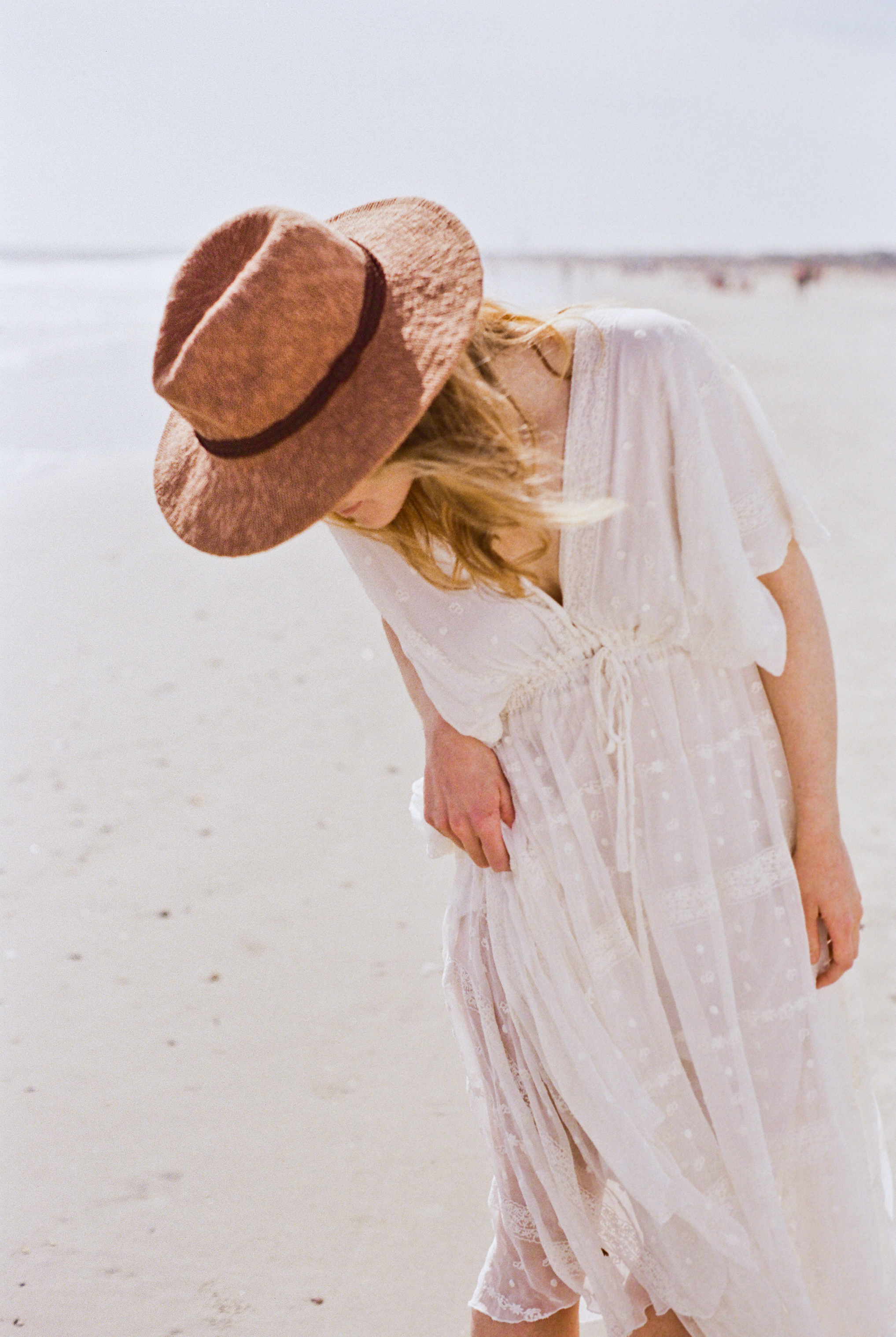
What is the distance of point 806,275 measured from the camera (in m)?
42.0

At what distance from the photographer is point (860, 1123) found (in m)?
1.77

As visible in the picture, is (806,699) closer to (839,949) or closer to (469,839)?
(839,949)

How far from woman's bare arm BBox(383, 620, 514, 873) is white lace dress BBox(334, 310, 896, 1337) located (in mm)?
23

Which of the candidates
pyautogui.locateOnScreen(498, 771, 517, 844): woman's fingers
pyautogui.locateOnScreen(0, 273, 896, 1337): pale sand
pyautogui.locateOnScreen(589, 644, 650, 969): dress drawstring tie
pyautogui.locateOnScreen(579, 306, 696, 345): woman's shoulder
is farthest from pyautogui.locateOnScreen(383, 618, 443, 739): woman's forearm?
pyautogui.locateOnScreen(0, 273, 896, 1337): pale sand

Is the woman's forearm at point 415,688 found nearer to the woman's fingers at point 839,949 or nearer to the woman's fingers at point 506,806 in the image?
the woman's fingers at point 506,806

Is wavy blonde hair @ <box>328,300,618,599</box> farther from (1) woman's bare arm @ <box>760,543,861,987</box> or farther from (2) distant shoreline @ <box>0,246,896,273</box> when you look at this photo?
(2) distant shoreline @ <box>0,246,896,273</box>

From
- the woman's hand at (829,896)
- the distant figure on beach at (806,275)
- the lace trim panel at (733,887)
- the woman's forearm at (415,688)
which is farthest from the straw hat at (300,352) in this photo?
the distant figure on beach at (806,275)

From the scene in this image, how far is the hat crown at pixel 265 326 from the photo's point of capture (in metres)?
1.22

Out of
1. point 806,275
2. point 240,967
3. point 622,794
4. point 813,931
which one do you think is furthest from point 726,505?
point 806,275

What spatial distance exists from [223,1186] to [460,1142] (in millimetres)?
529

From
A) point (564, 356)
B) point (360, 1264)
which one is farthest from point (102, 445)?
point (564, 356)

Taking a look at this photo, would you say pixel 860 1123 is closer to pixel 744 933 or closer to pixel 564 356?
pixel 744 933

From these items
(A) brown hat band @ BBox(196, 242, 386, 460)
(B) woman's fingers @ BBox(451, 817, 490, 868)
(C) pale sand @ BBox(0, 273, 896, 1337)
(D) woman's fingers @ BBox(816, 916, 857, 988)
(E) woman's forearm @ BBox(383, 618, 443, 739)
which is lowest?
(C) pale sand @ BBox(0, 273, 896, 1337)

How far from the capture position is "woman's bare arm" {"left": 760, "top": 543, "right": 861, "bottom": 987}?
155 cm
